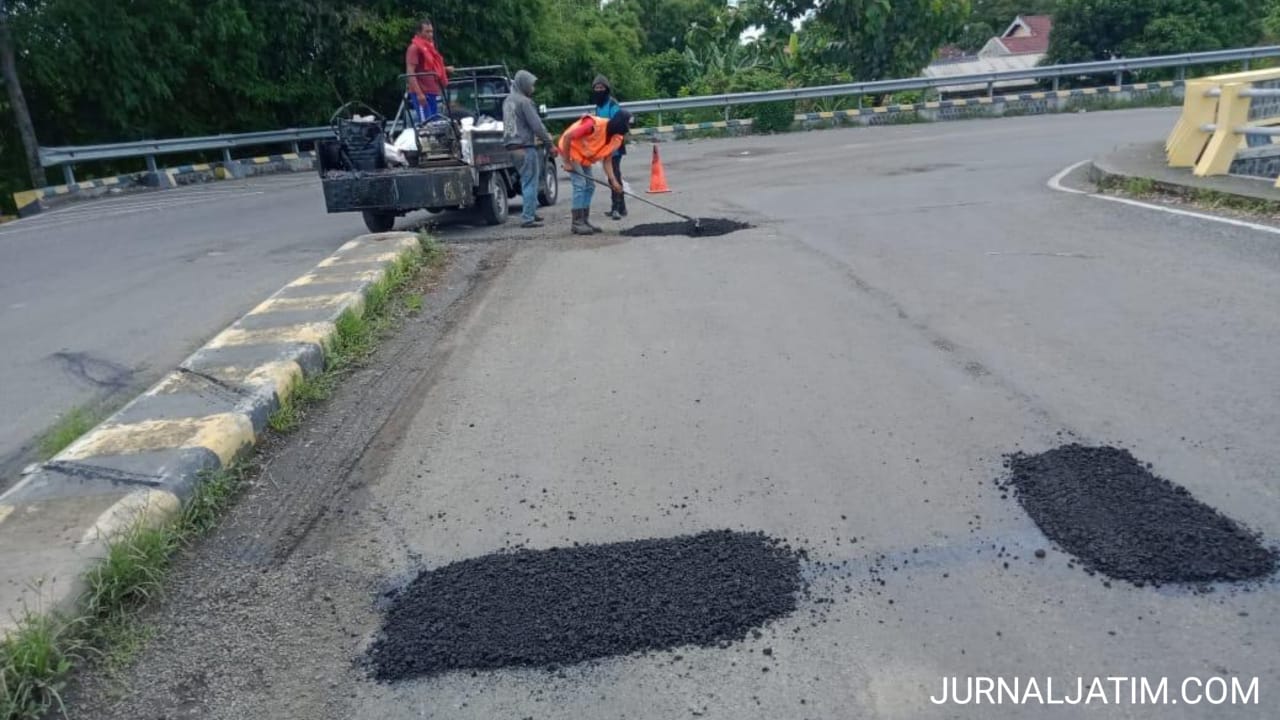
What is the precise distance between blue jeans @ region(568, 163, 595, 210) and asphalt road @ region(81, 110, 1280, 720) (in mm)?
1972

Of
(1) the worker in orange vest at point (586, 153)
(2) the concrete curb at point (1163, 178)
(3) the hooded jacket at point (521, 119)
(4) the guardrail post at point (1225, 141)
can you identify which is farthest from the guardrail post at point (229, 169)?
(4) the guardrail post at point (1225, 141)

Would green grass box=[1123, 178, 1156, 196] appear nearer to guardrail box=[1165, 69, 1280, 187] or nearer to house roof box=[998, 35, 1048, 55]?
guardrail box=[1165, 69, 1280, 187]

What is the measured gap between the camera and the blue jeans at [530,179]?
12.1 meters

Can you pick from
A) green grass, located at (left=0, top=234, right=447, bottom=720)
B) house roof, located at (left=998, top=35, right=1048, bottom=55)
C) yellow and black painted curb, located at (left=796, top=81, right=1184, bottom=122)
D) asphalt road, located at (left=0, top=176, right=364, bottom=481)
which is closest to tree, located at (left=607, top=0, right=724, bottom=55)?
yellow and black painted curb, located at (left=796, top=81, right=1184, bottom=122)

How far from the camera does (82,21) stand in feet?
70.8

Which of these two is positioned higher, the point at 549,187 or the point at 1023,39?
the point at 1023,39

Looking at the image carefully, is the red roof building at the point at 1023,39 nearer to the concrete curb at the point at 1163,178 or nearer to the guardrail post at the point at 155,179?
the concrete curb at the point at 1163,178

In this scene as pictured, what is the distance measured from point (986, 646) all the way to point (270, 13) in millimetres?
25742

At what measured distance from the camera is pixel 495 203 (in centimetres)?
1227

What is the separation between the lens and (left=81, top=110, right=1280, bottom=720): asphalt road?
3174 mm

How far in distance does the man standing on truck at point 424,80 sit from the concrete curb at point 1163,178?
8.37 metres

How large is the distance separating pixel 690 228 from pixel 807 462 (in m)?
6.49

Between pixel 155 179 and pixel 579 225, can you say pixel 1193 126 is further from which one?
pixel 155 179

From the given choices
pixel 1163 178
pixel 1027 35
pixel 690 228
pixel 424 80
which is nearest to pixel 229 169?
pixel 424 80
